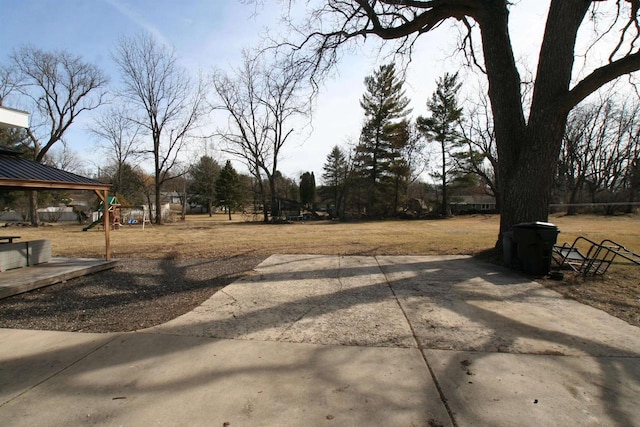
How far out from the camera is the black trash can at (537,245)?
618 cm

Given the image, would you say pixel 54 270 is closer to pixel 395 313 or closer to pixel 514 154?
pixel 395 313

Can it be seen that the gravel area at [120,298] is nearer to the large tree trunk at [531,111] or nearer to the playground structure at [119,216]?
the large tree trunk at [531,111]

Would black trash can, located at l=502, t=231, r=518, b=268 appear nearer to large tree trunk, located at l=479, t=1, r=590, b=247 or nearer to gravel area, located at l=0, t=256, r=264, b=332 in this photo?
large tree trunk, located at l=479, t=1, r=590, b=247

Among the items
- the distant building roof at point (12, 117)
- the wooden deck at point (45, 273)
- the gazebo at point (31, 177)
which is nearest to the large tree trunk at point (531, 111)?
the gazebo at point (31, 177)

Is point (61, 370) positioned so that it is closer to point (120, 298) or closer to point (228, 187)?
point (120, 298)

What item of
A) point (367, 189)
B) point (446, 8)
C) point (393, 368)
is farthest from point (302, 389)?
point (367, 189)

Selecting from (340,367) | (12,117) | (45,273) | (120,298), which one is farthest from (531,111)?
(12,117)

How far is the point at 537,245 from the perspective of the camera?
6.33 metres

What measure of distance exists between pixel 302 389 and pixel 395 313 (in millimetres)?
2111

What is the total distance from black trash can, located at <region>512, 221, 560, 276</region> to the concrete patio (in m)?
1.79

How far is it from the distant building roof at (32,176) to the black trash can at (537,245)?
955 cm

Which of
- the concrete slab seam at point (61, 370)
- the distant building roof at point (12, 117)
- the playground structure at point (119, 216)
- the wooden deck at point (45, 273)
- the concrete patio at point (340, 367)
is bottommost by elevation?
the concrete patio at point (340, 367)

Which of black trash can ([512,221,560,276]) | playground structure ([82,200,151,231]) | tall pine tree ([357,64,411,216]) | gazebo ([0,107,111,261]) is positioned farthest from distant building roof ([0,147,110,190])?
tall pine tree ([357,64,411,216])

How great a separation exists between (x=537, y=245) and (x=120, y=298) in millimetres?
7915
